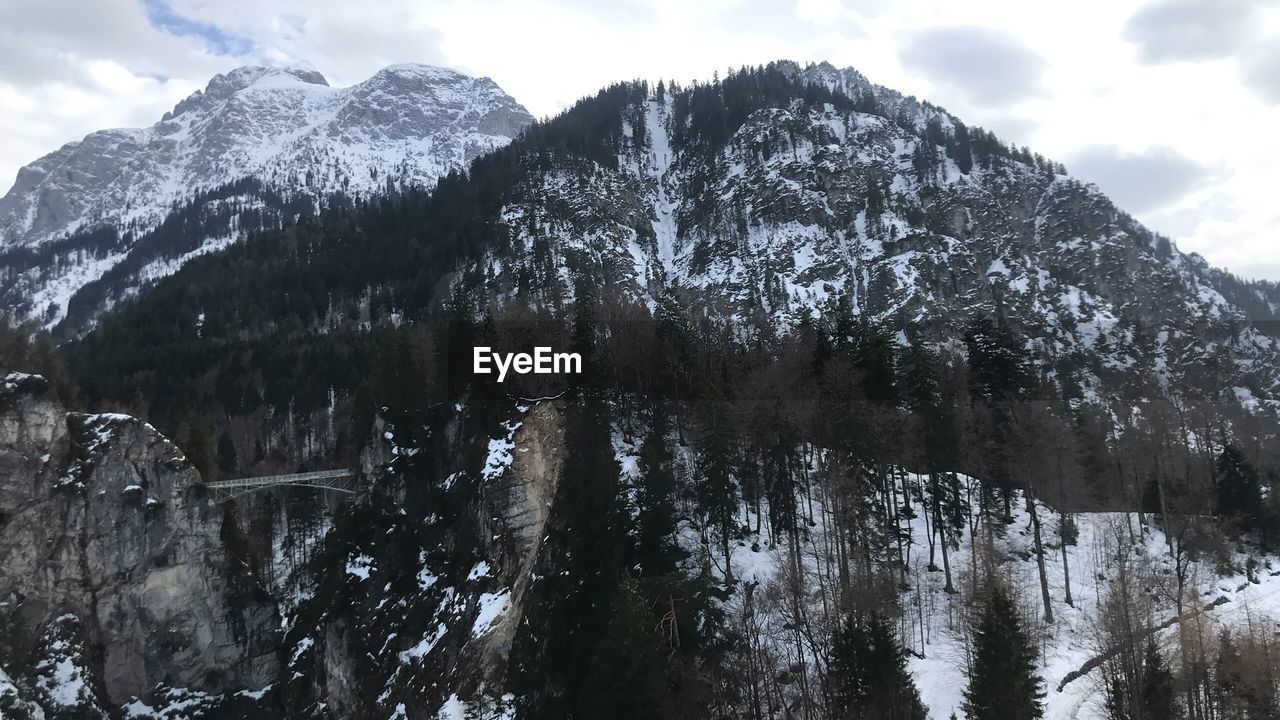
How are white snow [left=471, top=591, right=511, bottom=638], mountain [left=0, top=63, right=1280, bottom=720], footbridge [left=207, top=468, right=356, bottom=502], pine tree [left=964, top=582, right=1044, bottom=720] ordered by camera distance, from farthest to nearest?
footbridge [left=207, top=468, right=356, bottom=502] < white snow [left=471, top=591, right=511, bottom=638] < mountain [left=0, top=63, right=1280, bottom=720] < pine tree [left=964, top=582, right=1044, bottom=720]

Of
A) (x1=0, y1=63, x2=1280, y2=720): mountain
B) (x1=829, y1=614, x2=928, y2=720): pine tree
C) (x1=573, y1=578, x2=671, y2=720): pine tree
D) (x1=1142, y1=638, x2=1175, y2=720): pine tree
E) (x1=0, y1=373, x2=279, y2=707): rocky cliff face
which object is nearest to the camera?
(x1=1142, y1=638, x2=1175, y2=720): pine tree

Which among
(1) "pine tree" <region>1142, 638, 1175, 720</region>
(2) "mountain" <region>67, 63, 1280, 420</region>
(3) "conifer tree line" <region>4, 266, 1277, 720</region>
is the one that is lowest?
(1) "pine tree" <region>1142, 638, 1175, 720</region>

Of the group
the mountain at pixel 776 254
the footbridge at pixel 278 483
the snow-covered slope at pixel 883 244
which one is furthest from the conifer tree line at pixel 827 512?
the mountain at pixel 776 254

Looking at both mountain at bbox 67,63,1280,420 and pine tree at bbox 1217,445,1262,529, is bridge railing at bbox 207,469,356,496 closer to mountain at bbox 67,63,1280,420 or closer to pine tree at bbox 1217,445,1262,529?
mountain at bbox 67,63,1280,420

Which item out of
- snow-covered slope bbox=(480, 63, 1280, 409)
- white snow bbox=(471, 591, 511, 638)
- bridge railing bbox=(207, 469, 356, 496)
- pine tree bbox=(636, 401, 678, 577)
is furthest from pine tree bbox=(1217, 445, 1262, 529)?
bridge railing bbox=(207, 469, 356, 496)

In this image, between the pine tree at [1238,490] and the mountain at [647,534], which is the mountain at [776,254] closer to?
the mountain at [647,534]
